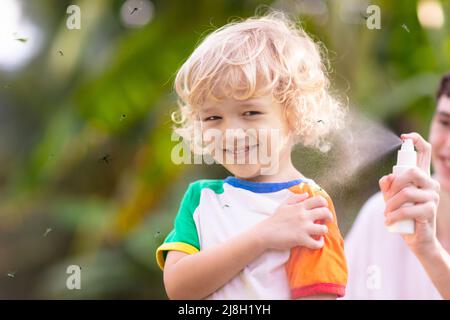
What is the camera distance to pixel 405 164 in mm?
871

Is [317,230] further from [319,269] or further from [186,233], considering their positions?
[186,233]

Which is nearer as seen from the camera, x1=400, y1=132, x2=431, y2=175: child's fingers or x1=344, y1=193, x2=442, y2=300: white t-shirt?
x1=400, y1=132, x2=431, y2=175: child's fingers

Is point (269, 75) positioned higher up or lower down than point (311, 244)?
higher up

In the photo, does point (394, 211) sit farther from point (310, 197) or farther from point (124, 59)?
point (124, 59)

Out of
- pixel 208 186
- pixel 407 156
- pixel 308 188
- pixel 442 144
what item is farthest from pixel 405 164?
pixel 442 144

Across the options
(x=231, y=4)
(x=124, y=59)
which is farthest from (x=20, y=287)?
(x=231, y=4)

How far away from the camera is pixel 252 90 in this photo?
2.79 feet

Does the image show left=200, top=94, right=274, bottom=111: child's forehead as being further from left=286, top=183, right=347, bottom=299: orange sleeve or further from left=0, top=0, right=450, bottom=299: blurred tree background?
left=0, top=0, right=450, bottom=299: blurred tree background

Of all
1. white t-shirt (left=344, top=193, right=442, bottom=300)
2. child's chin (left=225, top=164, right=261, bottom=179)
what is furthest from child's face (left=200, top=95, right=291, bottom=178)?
white t-shirt (left=344, top=193, right=442, bottom=300)

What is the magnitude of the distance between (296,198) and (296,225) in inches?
1.5

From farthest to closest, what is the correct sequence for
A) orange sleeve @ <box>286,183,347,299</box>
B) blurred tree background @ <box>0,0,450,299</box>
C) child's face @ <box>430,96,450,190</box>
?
blurred tree background @ <box>0,0,450,299</box> < child's face @ <box>430,96,450,190</box> < orange sleeve @ <box>286,183,347,299</box>

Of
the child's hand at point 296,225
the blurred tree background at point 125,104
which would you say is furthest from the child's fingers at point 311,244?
the blurred tree background at point 125,104

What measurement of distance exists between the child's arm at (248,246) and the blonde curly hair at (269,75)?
11cm

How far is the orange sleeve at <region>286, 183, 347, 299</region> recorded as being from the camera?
0.82m
